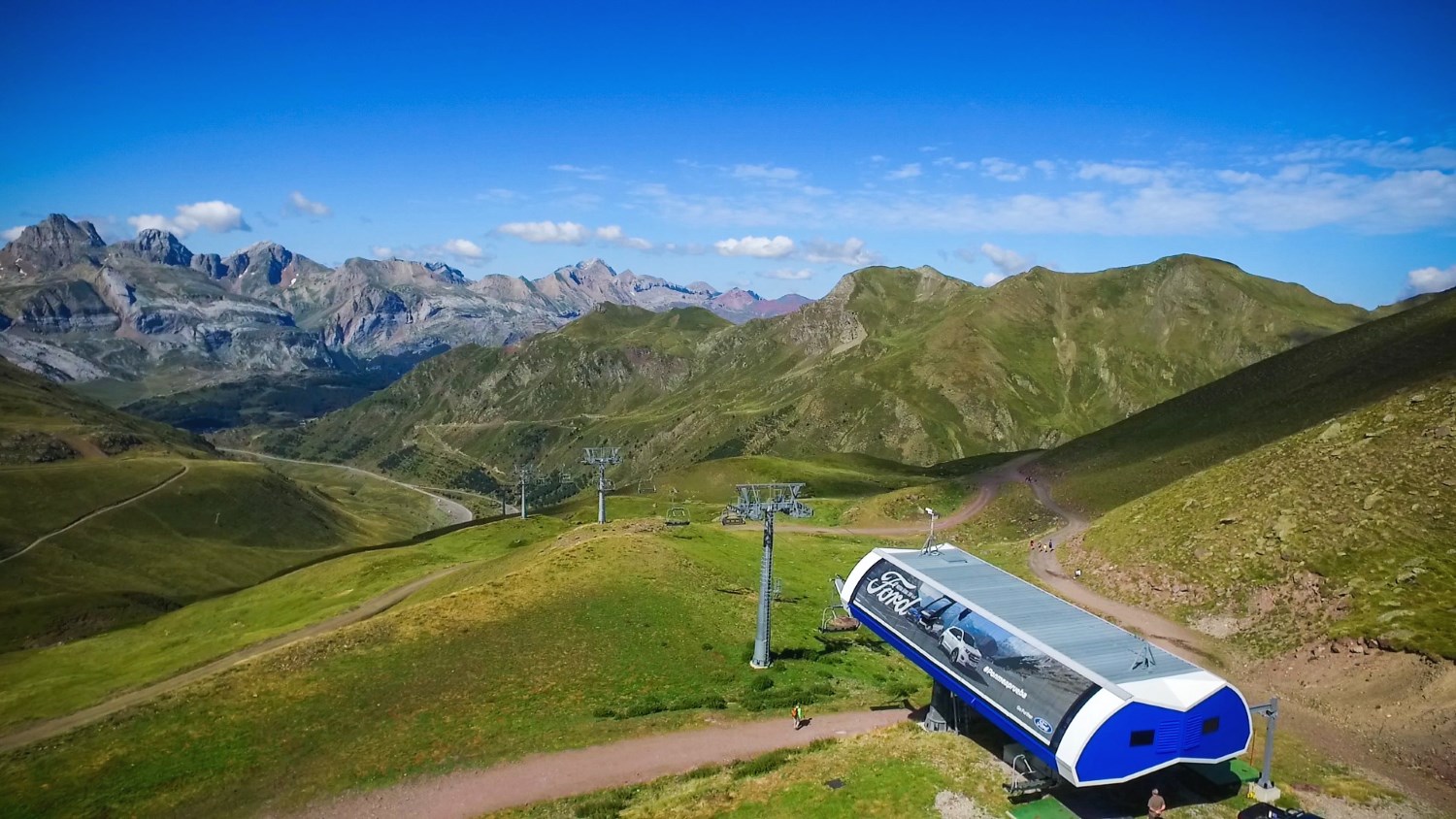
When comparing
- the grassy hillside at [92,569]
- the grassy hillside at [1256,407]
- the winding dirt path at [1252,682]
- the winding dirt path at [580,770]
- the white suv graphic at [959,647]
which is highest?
the grassy hillside at [1256,407]

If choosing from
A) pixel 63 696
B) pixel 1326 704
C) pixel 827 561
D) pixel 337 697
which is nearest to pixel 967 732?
pixel 1326 704

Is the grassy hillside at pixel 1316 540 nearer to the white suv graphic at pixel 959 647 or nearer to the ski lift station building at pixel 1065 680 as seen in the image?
the ski lift station building at pixel 1065 680

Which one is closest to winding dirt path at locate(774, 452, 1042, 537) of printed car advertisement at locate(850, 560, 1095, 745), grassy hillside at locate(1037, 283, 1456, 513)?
grassy hillside at locate(1037, 283, 1456, 513)

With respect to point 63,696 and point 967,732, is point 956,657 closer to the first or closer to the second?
point 967,732

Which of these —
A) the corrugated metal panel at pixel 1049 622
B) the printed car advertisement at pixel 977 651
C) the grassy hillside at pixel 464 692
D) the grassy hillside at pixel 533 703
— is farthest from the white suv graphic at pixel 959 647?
the grassy hillside at pixel 464 692

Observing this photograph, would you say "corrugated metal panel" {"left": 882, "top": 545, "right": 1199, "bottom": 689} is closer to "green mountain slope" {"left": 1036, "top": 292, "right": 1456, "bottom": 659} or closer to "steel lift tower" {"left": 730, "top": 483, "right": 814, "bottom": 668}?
"steel lift tower" {"left": 730, "top": 483, "right": 814, "bottom": 668}

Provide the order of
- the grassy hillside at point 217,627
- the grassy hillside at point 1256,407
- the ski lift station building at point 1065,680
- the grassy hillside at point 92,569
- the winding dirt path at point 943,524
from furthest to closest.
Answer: the grassy hillside at point 92,569
the winding dirt path at point 943,524
the grassy hillside at point 1256,407
the grassy hillside at point 217,627
the ski lift station building at point 1065,680

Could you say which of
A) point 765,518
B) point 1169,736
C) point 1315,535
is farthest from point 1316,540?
point 765,518
